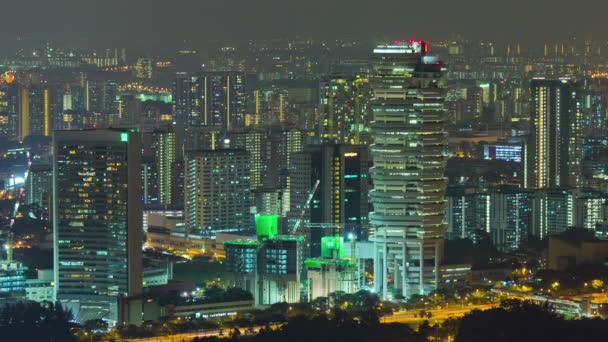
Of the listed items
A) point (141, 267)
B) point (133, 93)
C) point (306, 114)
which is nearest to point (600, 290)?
point (141, 267)

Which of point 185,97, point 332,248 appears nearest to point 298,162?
point 332,248

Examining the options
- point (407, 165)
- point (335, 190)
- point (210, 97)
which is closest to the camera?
point (407, 165)

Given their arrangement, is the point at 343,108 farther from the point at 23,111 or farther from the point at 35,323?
the point at 35,323

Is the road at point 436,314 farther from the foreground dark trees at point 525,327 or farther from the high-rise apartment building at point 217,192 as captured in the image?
the high-rise apartment building at point 217,192

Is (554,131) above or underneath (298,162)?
above

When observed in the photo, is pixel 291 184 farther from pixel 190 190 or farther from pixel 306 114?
pixel 306 114
